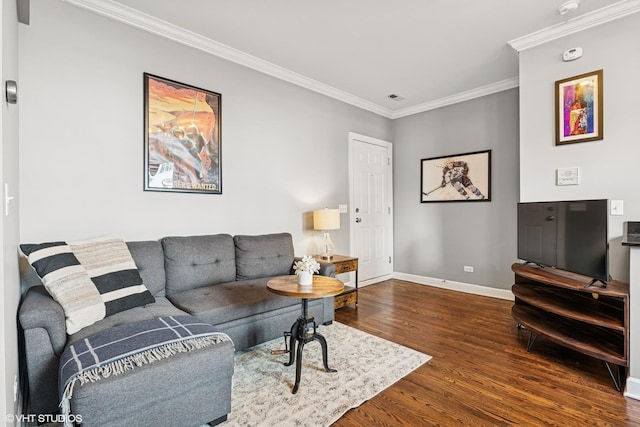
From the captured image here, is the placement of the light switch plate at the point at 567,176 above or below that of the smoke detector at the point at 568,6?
below

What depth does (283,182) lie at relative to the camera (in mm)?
3773

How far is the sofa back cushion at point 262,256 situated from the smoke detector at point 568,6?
10.2 feet

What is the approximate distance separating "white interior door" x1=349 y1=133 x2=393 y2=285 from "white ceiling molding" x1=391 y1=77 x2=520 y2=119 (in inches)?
22.1

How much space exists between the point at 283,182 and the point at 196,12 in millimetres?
1823

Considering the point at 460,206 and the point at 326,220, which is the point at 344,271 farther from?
the point at 460,206

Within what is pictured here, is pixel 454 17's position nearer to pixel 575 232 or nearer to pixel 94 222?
pixel 575 232

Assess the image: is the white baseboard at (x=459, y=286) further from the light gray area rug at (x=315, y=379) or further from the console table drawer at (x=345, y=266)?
the light gray area rug at (x=315, y=379)

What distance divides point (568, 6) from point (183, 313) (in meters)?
3.70

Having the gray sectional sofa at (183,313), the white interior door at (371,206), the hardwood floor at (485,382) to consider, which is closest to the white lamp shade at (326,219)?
the gray sectional sofa at (183,313)

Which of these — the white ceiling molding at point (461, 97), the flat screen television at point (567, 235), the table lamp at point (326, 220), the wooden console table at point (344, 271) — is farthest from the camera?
the white ceiling molding at point (461, 97)

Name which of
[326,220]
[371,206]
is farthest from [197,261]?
[371,206]

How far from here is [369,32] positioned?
9.61 feet

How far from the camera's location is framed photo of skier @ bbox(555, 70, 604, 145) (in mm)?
2662

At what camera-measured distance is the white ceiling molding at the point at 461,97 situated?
3.98 metres
